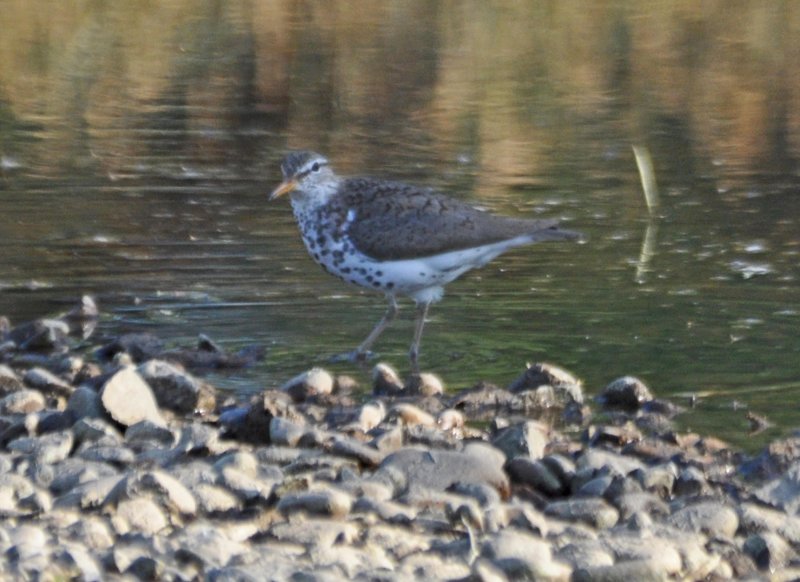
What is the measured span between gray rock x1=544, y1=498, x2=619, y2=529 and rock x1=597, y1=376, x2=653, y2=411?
218cm

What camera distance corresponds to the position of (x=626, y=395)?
911 centimetres

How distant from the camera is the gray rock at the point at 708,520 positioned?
21.9 feet

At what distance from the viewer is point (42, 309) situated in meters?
11.3

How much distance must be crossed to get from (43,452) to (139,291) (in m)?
4.15

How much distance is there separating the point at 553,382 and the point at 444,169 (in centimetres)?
689

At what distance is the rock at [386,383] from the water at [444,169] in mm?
349

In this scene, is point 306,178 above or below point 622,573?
above

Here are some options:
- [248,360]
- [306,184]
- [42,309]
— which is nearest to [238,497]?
[248,360]

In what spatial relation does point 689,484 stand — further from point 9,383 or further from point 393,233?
point 9,383

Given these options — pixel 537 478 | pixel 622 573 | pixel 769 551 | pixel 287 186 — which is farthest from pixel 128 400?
pixel 769 551

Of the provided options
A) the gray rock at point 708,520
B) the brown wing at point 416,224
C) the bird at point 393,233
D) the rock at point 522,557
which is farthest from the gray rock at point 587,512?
the brown wing at point 416,224

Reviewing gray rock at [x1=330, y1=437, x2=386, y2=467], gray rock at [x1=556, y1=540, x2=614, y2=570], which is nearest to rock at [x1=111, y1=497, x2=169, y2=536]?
gray rock at [x1=330, y1=437, x2=386, y2=467]

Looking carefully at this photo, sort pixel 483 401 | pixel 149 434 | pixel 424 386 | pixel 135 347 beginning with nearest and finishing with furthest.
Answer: pixel 149 434
pixel 483 401
pixel 424 386
pixel 135 347

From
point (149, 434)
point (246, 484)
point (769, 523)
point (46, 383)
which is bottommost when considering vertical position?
point (46, 383)
